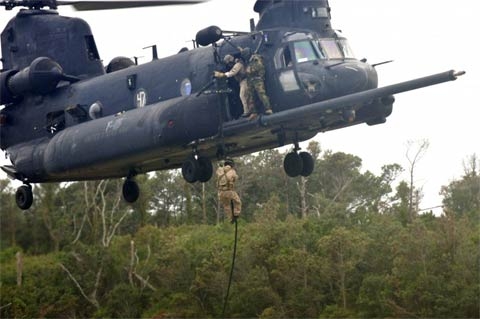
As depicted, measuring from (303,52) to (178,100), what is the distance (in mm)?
2801

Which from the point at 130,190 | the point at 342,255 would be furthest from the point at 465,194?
the point at 130,190

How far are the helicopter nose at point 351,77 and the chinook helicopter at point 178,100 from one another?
2cm

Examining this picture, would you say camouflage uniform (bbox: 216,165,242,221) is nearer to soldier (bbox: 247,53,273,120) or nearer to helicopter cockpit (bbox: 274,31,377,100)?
soldier (bbox: 247,53,273,120)

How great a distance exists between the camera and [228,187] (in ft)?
92.5

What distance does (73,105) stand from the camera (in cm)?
3191

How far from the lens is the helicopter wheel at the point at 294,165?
29.5 meters

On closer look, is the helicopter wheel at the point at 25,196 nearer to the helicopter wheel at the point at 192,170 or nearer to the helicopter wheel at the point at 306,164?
the helicopter wheel at the point at 192,170

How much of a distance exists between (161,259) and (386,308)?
11.0 metres

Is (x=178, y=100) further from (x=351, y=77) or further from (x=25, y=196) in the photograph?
(x=25, y=196)

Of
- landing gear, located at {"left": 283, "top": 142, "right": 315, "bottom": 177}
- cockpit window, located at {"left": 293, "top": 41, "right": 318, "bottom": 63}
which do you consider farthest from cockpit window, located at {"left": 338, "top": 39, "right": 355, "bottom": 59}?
landing gear, located at {"left": 283, "top": 142, "right": 315, "bottom": 177}

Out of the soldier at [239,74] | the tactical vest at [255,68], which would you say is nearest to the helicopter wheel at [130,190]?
the soldier at [239,74]

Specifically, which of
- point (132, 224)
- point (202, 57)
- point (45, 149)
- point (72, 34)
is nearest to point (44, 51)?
point (72, 34)

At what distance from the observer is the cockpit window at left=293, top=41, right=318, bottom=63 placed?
28016mm

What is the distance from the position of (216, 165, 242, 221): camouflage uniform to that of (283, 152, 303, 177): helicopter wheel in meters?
1.68
